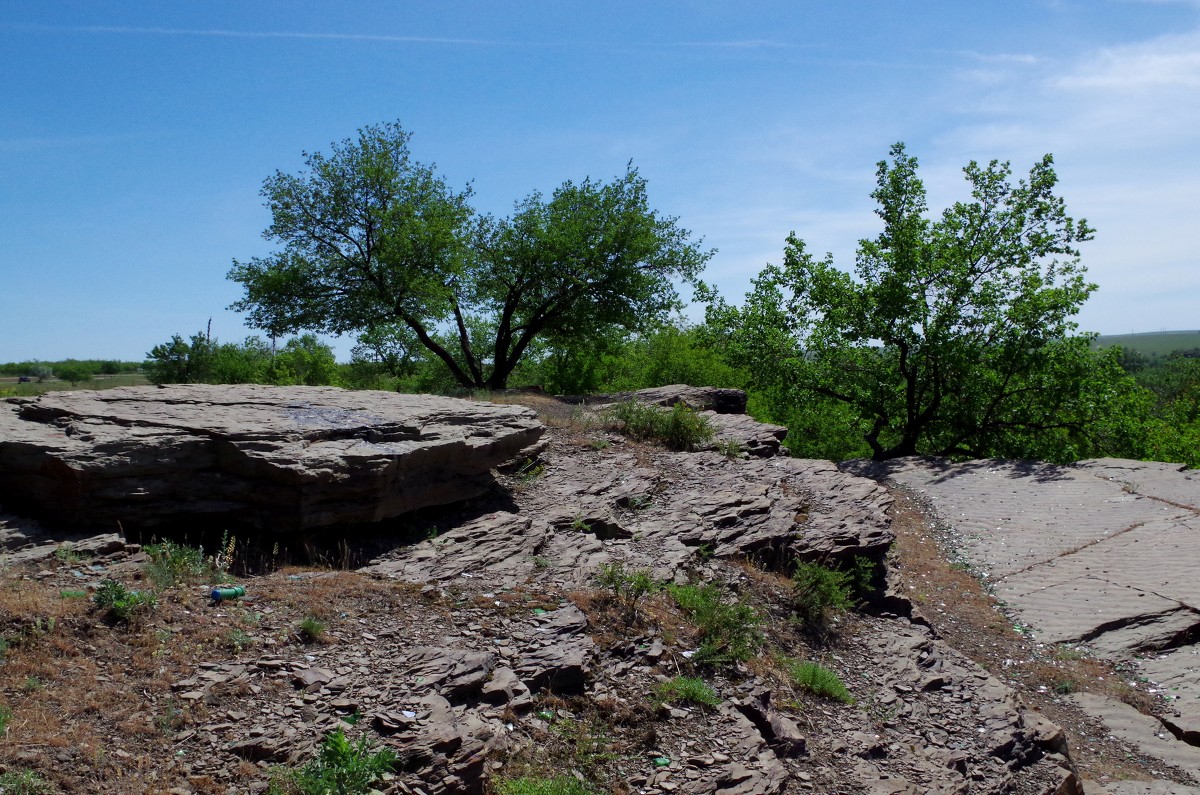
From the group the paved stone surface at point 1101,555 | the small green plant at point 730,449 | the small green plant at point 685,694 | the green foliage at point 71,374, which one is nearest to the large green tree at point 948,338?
the paved stone surface at point 1101,555

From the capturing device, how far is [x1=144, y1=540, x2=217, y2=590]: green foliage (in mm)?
5727

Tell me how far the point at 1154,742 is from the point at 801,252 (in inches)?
562

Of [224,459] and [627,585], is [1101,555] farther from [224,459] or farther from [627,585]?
[224,459]

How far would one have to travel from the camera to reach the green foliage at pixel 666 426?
1181cm

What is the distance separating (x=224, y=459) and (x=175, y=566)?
3.67 feet

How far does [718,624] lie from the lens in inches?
267

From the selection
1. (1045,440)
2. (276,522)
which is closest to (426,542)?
(276,522)

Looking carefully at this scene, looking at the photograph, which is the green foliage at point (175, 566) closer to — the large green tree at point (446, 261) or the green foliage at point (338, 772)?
the green foliage at point (338, 772)

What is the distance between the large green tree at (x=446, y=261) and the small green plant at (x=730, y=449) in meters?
7.37

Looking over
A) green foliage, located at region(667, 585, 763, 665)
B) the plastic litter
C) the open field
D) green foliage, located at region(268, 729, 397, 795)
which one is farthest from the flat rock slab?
green foliage, located at region(268, 729, 397, 795)

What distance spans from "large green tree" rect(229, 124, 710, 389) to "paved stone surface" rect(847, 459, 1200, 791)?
7295 millimetres

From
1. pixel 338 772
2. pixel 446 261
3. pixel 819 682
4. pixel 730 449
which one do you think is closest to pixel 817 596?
pixel 819 682

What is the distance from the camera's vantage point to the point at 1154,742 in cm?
791

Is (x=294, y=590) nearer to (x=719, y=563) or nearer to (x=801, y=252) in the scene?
(x=719, y=563)
